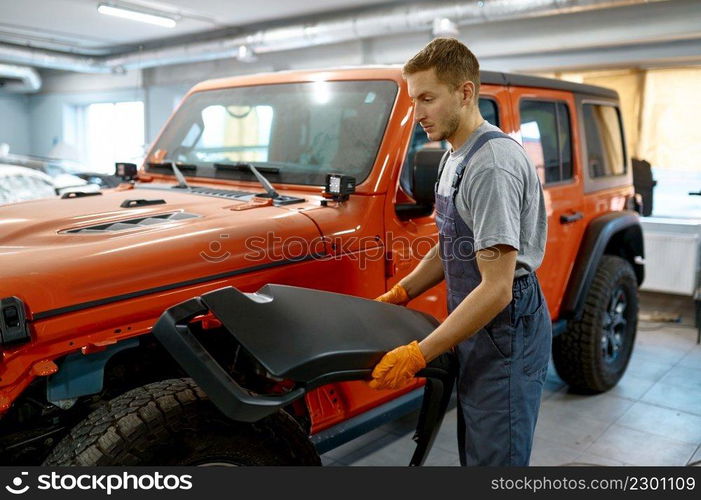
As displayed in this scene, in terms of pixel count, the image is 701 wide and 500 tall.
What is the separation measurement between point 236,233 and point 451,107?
82 centimetres

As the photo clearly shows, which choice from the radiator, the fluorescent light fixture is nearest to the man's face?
the radiator

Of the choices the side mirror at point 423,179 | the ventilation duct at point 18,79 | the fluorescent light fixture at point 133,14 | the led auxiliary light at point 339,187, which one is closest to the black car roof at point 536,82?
the side mirror at point 423,179

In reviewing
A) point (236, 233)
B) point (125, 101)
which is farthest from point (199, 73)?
point (236, 233)

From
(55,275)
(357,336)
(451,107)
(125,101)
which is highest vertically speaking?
(125,101)

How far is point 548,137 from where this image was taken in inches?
139

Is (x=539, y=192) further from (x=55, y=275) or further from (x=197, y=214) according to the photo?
(x=55, y=275)

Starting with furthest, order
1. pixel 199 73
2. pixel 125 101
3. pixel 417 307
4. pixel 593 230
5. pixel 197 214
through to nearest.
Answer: pixel 125 101 < pixel 199 73 < pixel 593 230 < pixel 417 307 < pixel 197 214

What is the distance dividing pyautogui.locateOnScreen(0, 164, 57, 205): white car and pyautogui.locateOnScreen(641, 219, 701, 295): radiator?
6.01m

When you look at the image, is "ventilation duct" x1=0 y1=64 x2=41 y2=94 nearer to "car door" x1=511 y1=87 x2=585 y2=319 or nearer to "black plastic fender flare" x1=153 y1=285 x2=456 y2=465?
"car door" x1=511 y1=87 x2=585 y2=319

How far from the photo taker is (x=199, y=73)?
1191cm

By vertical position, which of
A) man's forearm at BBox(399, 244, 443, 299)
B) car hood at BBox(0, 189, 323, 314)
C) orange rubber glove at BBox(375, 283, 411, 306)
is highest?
car hood at BBox(0, 189, 323, 314)

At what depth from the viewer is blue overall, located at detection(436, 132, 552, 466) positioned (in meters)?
1.98

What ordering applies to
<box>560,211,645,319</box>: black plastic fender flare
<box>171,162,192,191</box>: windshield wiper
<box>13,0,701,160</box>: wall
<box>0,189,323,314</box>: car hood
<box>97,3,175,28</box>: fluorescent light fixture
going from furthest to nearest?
<box>97,3,175,28</box>: fluorescent light fixture
<box>13,0,701,160</box>: wall
<box>560,211,645,319</box>: black plastic fender flare
<box>171,162,192,191</box>: windshield wiper
<box>0,189,323,314</box>: car hood

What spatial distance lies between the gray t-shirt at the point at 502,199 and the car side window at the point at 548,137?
4.57ft
